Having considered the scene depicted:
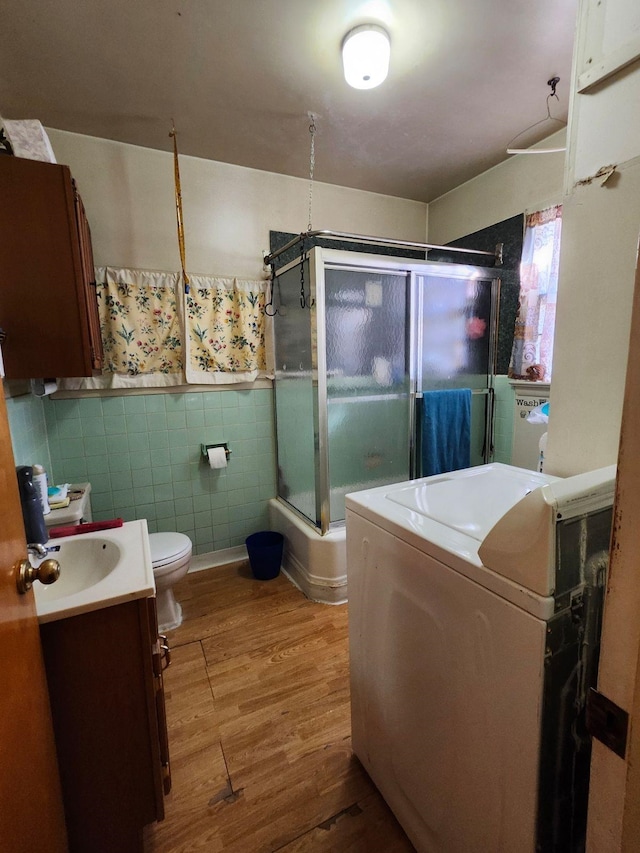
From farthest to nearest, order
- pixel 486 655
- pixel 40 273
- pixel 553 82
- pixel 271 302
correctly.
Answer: pixel 271 302 < pixel 553 82 < pixel 40 273 < pixel 486 655

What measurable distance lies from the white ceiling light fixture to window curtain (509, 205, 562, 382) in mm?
1286

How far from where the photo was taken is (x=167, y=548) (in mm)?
2016

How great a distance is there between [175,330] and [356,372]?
1.15 metres

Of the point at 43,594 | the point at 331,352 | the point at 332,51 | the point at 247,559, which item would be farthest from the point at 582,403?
the point at 247,559

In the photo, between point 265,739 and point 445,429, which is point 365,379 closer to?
point 445,429

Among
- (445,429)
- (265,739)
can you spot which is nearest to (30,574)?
(265,739)

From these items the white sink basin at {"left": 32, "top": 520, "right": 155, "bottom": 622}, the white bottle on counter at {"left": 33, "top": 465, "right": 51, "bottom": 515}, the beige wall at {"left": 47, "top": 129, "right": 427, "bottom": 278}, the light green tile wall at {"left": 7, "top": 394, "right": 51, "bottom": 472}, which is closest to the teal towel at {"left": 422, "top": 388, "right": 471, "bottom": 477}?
the beige wall at {"left": 47, "top": 129, "right": 427, "bottom": 278}

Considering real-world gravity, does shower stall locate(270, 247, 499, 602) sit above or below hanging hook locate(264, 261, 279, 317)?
below

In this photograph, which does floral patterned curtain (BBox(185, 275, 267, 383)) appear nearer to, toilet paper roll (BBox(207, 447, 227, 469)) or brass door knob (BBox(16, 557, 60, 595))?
toilet paper roll (BBox(207, 447, 227, 469))

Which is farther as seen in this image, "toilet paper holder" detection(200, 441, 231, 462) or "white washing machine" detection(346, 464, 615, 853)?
"toilet paper holder" detection(200, 441, 231, 462)

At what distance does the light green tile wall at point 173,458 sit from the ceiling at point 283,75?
57.0 inches

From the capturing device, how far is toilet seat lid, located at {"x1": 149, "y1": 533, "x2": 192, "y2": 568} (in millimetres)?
1920

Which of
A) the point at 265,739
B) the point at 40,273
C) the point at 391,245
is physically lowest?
the point at 265,739

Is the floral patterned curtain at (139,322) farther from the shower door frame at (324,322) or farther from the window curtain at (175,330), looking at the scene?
the shower door frame at (324,322)
